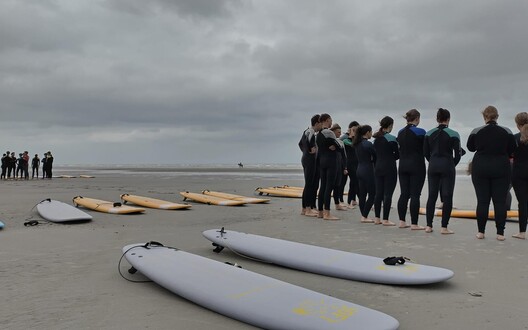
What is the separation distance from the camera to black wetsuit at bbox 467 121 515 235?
5.07 m

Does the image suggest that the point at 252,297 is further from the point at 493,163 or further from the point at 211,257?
the point at 493,163

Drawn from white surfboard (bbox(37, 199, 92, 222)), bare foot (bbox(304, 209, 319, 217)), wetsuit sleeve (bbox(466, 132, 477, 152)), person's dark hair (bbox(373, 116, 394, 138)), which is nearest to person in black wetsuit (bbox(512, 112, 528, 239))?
wetsuit sleeve (bbox(466, 132, 477, 152))

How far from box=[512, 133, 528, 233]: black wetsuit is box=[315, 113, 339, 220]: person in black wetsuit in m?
2.61

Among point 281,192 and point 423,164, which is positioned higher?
point 423,164

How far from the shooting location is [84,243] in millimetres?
4891

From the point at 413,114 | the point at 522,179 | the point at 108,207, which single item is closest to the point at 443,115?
the point at 413,114

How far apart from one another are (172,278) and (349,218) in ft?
15.6

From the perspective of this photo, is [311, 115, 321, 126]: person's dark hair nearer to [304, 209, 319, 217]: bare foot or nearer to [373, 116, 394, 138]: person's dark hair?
[373, 116, 394, 138]: person's dark hair

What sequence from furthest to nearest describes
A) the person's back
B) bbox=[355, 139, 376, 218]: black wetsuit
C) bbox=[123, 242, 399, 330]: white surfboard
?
bbox=[355, 139, 376, 218]: black wetsuit
the person's back
bbox=[123, 242, 399, 330]: white surfboard

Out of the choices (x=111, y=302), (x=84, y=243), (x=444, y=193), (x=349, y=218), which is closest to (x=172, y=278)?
(x=111, y=302)

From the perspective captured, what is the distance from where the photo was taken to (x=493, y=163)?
5082 millimetres

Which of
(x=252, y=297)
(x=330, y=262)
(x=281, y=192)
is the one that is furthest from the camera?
(x=281, y=192)

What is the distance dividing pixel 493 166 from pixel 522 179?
0.56m

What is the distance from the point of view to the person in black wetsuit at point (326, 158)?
6.86 m
